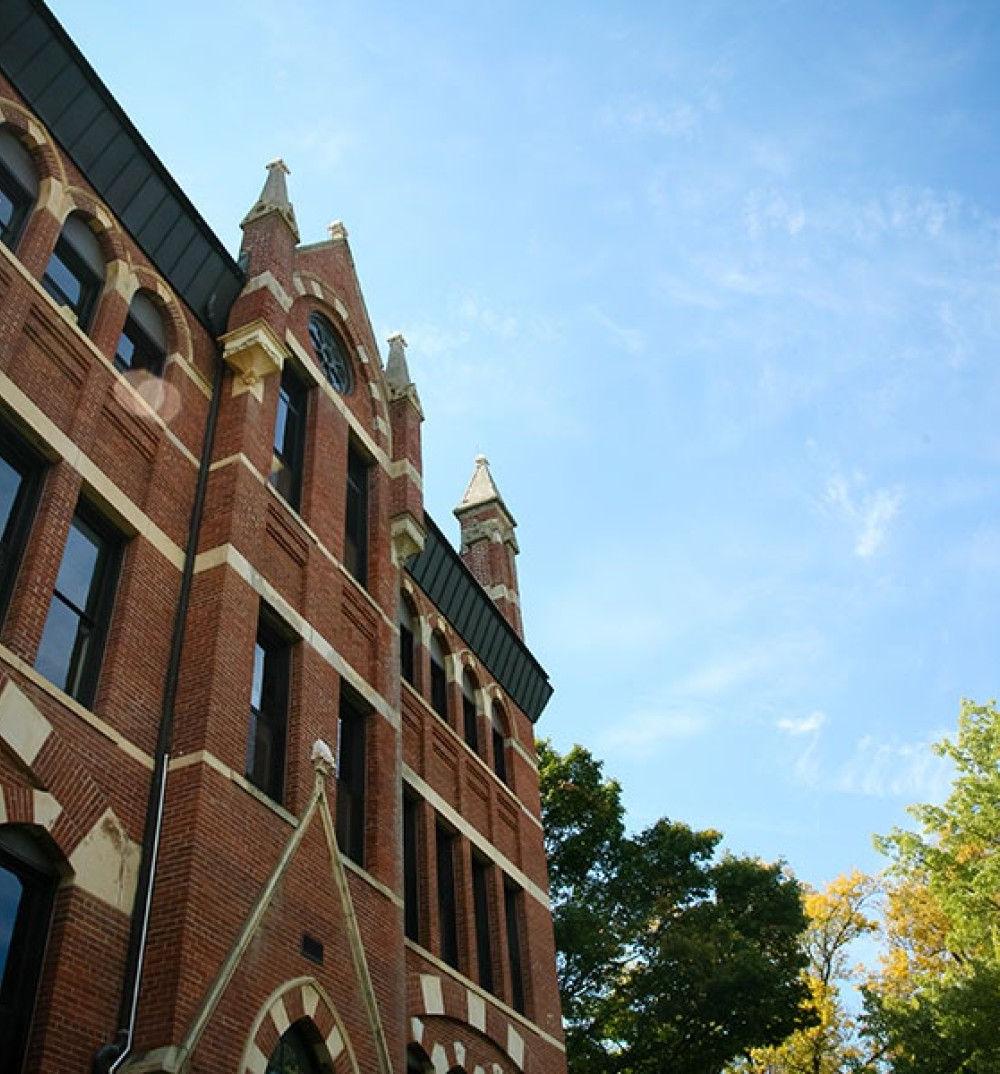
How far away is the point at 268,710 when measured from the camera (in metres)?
12.7

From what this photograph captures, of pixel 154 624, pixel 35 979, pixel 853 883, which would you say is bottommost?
pixel 35 979

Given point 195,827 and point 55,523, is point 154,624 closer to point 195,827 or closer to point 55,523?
Answer: point 55,523

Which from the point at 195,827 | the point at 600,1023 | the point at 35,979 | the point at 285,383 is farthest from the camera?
the point at 600,1023

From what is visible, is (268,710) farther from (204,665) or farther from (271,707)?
(204,665)

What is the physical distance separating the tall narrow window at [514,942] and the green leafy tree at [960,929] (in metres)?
12.1

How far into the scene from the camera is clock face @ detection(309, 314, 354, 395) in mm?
17047

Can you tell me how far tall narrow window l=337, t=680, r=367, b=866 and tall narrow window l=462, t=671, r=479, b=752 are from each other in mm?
5635

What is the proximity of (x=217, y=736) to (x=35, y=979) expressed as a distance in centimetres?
290

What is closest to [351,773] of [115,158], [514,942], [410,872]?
[410,872]

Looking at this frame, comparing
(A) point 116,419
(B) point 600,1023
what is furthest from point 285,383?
(B) point 600,1023

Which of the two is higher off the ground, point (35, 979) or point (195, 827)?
point (195, 827)

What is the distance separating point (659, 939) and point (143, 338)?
20547 mm

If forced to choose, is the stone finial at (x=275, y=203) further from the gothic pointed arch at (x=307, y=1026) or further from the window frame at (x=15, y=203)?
the gothic pointed arch at (x=307, y=1026)

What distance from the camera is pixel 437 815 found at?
17375mm
